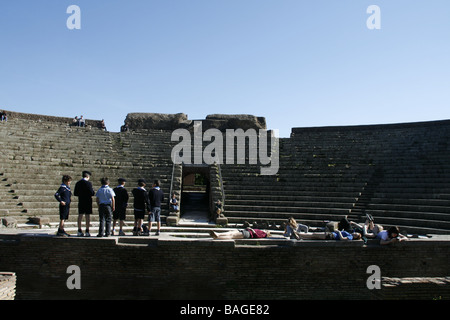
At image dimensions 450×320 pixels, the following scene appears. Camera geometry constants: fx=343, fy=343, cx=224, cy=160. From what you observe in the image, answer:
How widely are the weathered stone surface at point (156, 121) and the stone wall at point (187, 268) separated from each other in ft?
39.9

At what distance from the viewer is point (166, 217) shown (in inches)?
445

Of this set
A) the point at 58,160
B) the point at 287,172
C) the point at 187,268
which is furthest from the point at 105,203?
the point at 287,172

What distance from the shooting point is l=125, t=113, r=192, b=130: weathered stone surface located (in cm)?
1881

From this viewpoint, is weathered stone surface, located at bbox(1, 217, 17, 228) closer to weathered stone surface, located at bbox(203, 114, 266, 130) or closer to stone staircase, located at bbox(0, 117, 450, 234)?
stone staircase, located at bbox(0, 117, 450, 234)

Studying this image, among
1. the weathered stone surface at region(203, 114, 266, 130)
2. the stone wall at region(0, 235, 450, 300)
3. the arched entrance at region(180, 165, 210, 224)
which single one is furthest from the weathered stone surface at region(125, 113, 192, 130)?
the stone wall at region(0, 235, 450, 300)

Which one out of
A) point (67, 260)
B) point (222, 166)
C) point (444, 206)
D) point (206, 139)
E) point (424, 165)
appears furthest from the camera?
point (206, 139)

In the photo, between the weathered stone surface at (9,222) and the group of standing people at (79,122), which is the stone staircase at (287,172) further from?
the group of standing people at (79,122)

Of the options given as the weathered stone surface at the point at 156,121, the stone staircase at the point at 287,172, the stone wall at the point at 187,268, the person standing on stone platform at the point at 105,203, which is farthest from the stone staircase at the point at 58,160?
the person standing on stone platform at the point at 105,203

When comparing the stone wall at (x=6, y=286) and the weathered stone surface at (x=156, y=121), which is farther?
the weathered stone surface at (x=156, y=121)

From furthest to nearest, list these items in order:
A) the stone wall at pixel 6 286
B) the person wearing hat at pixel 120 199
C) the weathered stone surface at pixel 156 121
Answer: the weathered stone surface at pixel 156 121
the person wearing hat at pixel 120 199
the stone wall at pixel 6 286

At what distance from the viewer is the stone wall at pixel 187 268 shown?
701 cm
